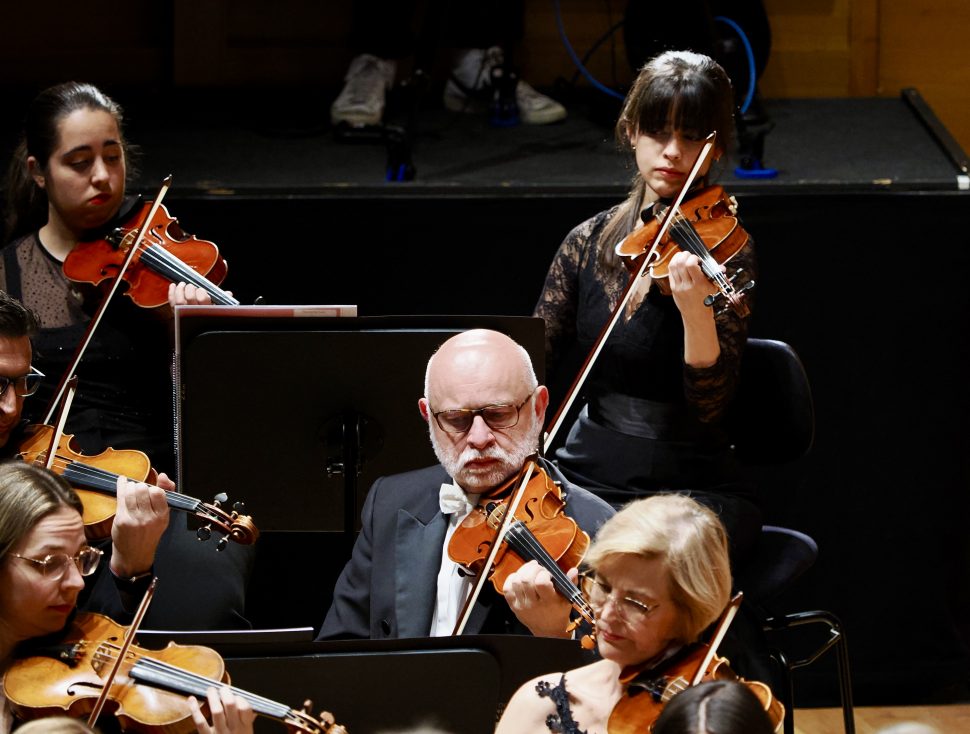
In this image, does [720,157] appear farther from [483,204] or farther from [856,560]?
[856,560]

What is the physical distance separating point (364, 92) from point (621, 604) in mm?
2416

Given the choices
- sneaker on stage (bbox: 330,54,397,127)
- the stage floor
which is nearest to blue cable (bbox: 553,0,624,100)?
the stage floor

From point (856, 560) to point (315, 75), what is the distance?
6.78ft

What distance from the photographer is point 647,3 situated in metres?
3.81

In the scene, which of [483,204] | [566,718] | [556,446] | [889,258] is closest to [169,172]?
[483,204]

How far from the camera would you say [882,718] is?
3.32 m

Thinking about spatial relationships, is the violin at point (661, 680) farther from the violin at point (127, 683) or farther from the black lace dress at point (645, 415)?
the black lace dress at point (645, 415)

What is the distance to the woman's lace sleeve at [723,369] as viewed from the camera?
2.51 m

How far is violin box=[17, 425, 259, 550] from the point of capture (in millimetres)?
2260

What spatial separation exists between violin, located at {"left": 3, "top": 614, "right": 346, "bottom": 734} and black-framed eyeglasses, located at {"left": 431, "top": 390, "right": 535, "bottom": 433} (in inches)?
22.6

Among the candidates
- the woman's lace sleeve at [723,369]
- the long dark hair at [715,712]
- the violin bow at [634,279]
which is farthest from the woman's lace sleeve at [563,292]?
the long dark hair at [715,712]

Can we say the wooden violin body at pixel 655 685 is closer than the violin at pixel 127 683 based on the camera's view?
Yes

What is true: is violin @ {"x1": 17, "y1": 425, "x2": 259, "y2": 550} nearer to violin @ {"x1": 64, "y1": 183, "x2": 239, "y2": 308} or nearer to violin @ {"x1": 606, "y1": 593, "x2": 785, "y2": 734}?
violin @ {"x1": 64, "y1": 183, "x2": 239, "y2": 308}

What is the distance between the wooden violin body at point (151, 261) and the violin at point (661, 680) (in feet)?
4.08
